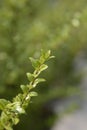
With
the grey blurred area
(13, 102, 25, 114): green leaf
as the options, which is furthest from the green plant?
the grey blurred area

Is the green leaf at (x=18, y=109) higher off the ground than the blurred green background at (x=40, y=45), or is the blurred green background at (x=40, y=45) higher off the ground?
the blurred green background at (x=40, y=45)

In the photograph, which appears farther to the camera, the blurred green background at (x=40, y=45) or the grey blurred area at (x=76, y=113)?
the grey blurred area at (x=76, y=113)

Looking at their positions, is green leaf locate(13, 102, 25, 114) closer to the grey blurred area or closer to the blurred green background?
the blurred green background

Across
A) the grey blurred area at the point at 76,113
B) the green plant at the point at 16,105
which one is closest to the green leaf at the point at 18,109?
the green plant at the point at 16,105

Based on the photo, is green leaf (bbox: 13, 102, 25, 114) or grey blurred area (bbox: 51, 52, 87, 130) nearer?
green leaf (bbox: 13, 102, 25, 114)

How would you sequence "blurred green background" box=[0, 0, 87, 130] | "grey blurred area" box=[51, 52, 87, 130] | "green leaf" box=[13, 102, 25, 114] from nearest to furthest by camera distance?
"green leaf" box=[13, 102, 25, 114] → "blurred green background" box=[0, 0, 87, 130] → "grey blurred area" box=[51, 52, 87, 130]

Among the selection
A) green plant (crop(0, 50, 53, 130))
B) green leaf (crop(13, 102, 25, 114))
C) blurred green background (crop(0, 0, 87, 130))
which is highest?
blurred green background (crop(0, 0, 87, 130))

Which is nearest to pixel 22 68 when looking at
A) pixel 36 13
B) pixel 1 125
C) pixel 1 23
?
pixel 1 23

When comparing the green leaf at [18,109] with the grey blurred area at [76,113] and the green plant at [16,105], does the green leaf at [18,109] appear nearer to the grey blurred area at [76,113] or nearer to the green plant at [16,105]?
the green plant at [16,105]
